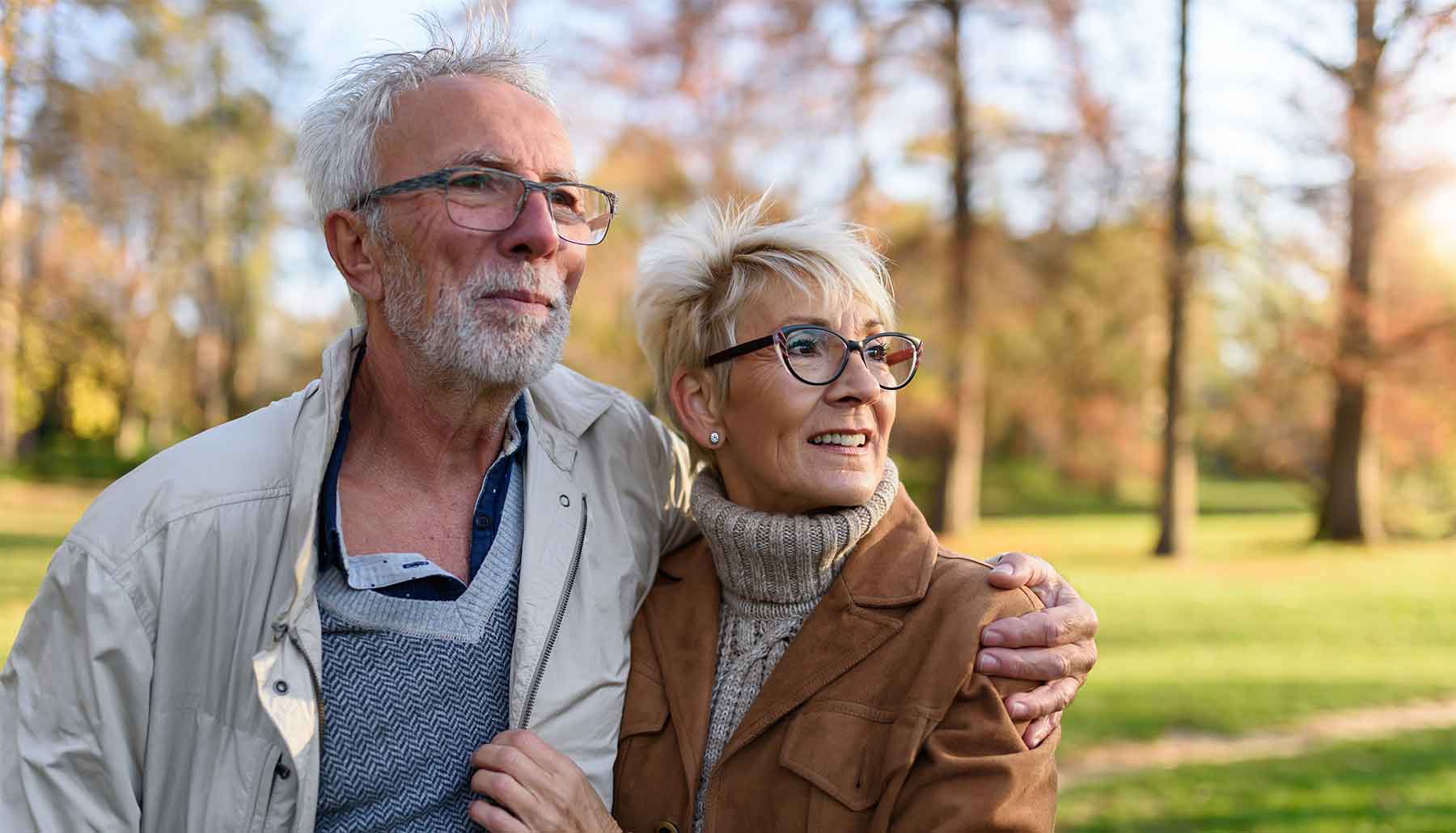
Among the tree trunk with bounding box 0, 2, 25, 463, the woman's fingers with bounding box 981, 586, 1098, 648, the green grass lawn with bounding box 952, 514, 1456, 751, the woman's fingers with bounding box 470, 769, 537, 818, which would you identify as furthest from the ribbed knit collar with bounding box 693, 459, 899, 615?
the tree trunk with bounding box 0, 2, 25, 463

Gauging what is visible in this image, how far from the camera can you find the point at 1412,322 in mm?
17953

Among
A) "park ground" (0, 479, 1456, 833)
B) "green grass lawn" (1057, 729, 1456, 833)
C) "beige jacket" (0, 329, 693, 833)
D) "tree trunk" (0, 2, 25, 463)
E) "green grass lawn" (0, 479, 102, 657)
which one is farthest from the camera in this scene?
"green grass lawn" (0, 479, 102, 657)

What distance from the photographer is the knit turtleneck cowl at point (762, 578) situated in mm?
2508

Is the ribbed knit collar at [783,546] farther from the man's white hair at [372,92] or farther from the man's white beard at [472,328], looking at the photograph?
the man's white hair at [372,92]

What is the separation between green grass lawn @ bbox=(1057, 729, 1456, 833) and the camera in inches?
211

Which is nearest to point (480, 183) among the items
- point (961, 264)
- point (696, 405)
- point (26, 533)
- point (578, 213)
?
point (578, 213)

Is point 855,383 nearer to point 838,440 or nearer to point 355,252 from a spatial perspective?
point 838,440

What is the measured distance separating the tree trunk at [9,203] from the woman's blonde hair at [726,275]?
4407mm

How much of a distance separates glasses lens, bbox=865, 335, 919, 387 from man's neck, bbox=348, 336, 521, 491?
838mm

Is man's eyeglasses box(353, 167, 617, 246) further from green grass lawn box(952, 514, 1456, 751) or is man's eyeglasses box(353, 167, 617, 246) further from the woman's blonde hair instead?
green grass lawn box(952, 514, 1456, 751)

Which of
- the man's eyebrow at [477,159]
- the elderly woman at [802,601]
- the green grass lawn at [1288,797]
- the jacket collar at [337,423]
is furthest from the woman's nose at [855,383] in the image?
the green grass lawn at [1288,797]

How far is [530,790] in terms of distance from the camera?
2223 mm

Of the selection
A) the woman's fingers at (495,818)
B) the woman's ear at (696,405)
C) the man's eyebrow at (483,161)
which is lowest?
the woman's fingers at (495,818)

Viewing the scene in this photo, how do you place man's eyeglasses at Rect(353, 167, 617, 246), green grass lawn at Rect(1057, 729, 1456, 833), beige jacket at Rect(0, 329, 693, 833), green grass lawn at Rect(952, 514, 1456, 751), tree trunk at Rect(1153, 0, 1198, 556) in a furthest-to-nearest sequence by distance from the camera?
1. tree trunk at Rect(1153, 0, 1198, 556)
2. green grass lawn at Rect(952, 514, 1456, 751)
3. green grass lawn at Rect(1057, 729, 1456, 833)
4. man's eyeglasses at Rect(353, 167, 617, 246)
5. beige jacket at Rect(0, 329, 693, 833)
